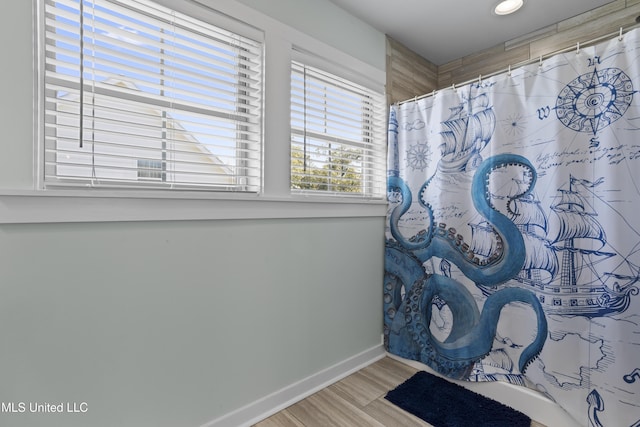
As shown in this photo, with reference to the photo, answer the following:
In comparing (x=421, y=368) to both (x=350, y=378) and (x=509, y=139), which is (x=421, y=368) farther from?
(x=509, y=139)

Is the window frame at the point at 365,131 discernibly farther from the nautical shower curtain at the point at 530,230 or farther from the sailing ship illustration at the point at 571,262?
the sailing ship illustration at the point at 571,262

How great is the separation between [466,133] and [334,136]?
0.80m

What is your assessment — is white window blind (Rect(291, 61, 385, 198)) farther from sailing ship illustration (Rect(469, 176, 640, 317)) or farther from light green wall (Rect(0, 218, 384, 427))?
sailing ship illustration (Rect(469, 176, 640, 317))

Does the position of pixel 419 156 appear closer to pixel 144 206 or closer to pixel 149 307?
pixel 144 206

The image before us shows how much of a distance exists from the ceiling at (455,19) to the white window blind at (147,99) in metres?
0.95

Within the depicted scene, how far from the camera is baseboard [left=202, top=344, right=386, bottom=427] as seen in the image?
147cm

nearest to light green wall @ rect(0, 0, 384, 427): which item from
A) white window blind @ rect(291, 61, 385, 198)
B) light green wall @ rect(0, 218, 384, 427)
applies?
light green wall @ rect(0, 218, 384, 427)

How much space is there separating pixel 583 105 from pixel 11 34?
2.26 metres

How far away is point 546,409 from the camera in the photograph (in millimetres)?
1522

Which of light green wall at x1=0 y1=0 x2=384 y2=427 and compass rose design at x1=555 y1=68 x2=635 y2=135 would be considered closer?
light green wall at x1=0 y1=0 x2=384 y2=427

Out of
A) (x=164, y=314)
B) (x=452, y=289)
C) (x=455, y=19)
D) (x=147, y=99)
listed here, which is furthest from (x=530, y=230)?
(x=147, y=99)

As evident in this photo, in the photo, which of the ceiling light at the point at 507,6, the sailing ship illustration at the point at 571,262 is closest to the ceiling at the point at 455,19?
the ceiling light at the point at 507,6

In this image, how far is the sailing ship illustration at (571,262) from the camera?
1333mm

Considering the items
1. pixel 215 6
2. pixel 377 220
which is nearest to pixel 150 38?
pixel 215 6
